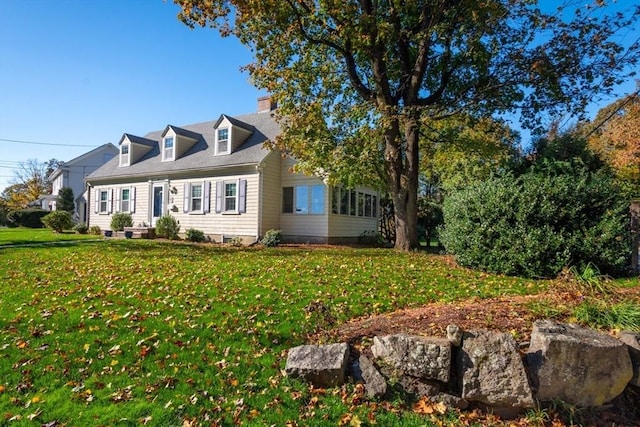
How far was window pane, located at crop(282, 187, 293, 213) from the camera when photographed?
17.0 meters

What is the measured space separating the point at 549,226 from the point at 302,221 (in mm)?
10435

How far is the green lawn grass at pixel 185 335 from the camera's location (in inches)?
123

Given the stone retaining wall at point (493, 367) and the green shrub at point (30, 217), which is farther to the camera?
the green shrub at point (30, 217)

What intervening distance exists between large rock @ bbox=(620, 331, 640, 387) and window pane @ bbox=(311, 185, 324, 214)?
1281cm

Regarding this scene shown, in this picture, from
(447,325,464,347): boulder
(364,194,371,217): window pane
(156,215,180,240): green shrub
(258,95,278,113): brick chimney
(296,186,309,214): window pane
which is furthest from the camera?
(258,95,278,113): brick chimney

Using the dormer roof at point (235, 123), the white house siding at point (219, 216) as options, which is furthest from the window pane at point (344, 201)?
the dormer roof at point (235, 123)

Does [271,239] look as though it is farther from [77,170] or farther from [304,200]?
[77,170]

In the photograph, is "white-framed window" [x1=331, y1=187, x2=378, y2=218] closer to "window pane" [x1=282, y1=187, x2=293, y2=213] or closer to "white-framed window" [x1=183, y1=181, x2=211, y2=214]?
"window pane" [x1=282, y1=187, x2=293, y2=213]

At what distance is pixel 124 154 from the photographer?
22297 millimetres

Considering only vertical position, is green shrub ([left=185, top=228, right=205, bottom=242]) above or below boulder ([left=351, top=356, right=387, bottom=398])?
above

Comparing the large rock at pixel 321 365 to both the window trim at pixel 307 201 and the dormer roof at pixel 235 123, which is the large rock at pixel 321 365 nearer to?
the window trim at pixel 307 201

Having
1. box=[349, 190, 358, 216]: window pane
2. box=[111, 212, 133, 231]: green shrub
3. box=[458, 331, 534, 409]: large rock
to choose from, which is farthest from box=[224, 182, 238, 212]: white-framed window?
box=[458, 331, 534, 409]: large rock

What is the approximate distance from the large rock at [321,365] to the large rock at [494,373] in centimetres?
110

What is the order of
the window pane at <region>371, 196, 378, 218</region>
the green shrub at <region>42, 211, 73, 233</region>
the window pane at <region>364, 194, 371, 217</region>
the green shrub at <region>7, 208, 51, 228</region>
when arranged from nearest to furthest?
the window pane at <region>364, 194, 371, 217</region>, the window pane at <region>371, 196, 378, 218</region>, the green shrub at <region>42, 211, 73, 233</region>, the green shrub at <region>7, 208, 51, 228</region>
